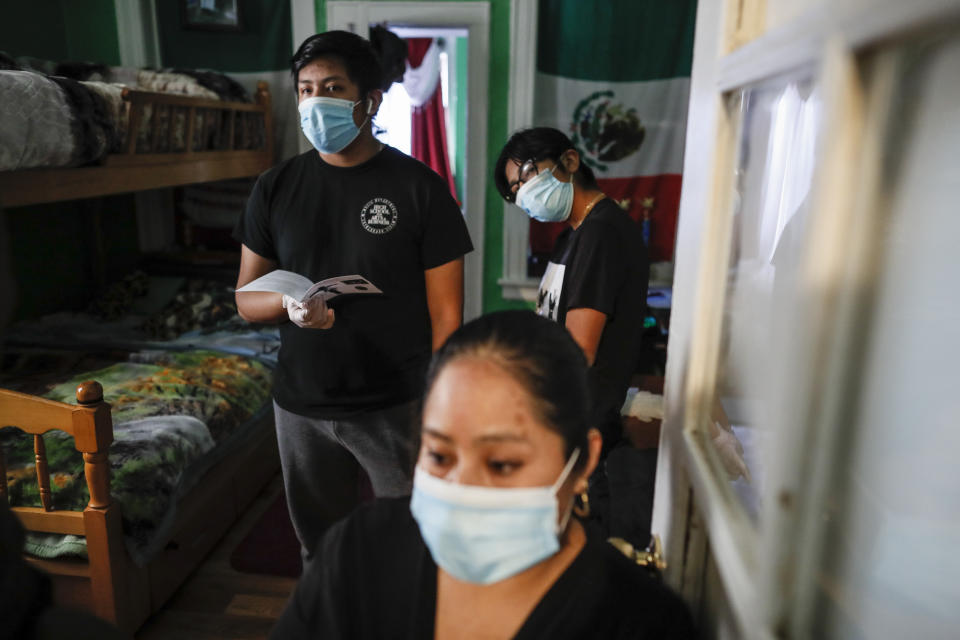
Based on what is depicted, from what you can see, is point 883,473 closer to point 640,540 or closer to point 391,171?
point 391,171

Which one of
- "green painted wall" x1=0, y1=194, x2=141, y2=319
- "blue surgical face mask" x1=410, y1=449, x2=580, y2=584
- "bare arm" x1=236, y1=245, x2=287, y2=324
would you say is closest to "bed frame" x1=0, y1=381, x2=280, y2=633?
"bare arm" x1=236, y1=245, x2=287, y2=324

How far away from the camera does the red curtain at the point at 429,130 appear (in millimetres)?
3737

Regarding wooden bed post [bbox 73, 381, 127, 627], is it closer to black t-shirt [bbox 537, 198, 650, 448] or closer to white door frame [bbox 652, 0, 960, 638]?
black t-shirt [bbox 537, 198, 650, 448]

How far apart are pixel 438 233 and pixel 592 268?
1.09 ft

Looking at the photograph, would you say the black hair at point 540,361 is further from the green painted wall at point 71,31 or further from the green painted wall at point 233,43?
the green painted wall at point 71,31

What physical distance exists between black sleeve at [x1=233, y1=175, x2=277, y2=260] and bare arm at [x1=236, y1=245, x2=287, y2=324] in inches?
0.7

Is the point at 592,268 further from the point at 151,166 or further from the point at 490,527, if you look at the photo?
the point at 151,166

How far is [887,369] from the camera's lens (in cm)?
39

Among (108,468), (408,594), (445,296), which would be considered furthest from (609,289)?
(108,468)

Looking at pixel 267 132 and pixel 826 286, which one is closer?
pixel 826 286

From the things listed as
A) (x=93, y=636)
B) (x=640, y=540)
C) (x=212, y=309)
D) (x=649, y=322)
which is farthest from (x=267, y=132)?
(x=93, y=636)

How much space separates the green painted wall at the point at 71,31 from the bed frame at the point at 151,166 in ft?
2.92

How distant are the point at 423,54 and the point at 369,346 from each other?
2792 millimetres

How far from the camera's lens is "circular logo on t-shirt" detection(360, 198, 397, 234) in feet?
4.49
